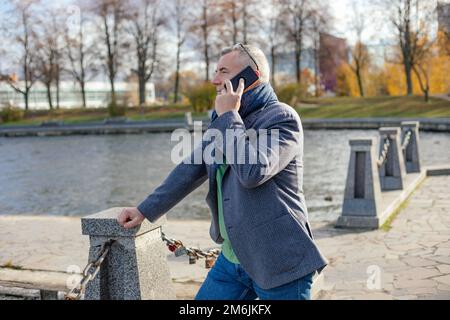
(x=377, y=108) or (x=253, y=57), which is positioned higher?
(x=377, y=108)

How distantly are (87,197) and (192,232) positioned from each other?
6.53m

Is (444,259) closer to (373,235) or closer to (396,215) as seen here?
(373,235)

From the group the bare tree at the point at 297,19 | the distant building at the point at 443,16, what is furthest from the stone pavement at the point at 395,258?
the bare tree at the point at 297,19

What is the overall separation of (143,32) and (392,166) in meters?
50.5

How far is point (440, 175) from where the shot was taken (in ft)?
42.2

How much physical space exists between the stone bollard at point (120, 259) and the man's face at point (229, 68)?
3.53 ft

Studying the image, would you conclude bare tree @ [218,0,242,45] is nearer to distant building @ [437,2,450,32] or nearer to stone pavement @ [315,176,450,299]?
distant building @ [437,2,450,32]

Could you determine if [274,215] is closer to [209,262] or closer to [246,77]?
[246,77]

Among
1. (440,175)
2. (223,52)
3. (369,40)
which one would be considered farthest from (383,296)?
(369,40)

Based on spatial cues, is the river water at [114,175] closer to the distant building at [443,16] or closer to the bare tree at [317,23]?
the distant building at [443,16]

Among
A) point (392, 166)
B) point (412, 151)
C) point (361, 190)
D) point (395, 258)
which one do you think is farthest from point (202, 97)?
point (395, 258)

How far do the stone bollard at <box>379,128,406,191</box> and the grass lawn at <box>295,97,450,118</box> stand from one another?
25408 mm

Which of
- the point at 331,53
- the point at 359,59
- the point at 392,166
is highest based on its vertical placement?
the point at 331,53

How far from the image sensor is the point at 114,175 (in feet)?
58.7
